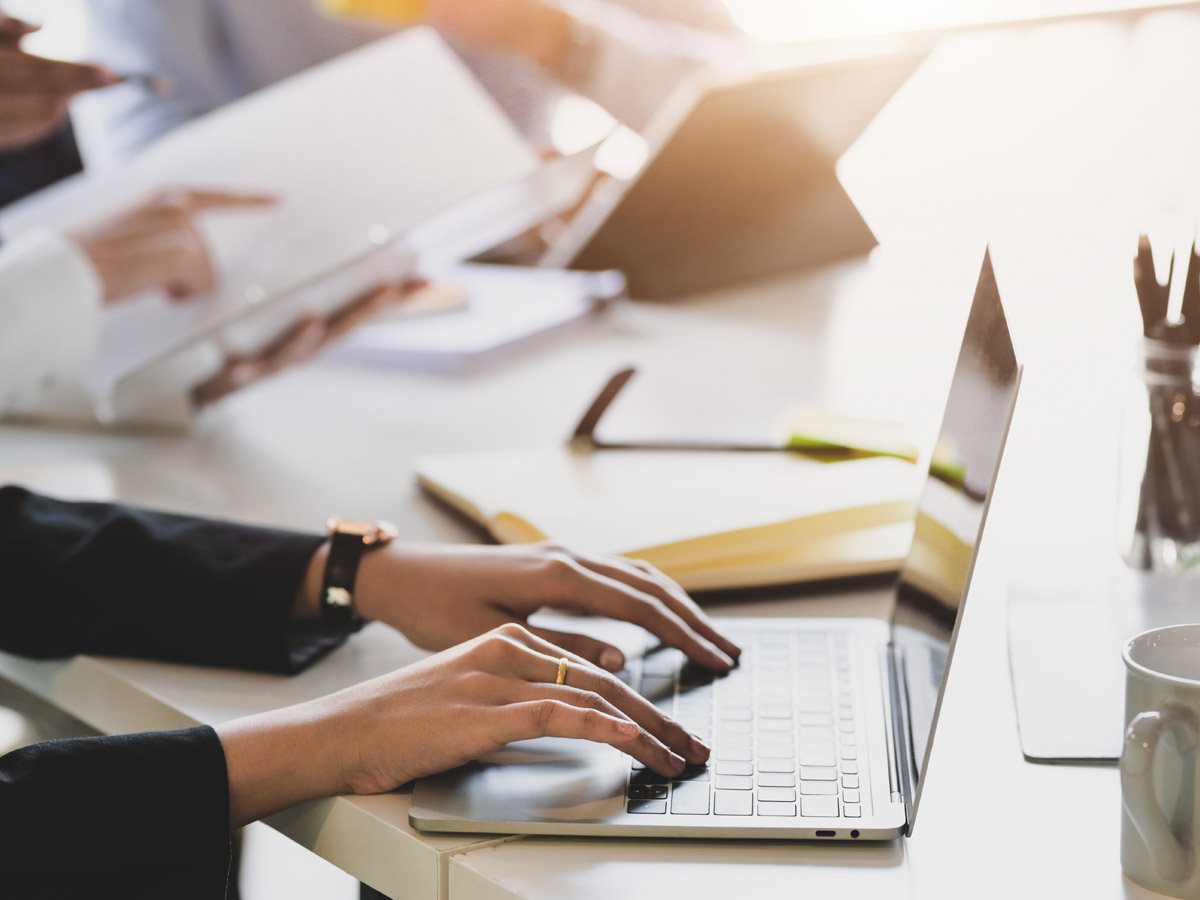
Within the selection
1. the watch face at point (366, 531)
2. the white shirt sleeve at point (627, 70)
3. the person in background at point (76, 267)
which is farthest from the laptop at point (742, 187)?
the watch face at point (366, 531)

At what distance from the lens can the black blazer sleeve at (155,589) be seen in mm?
665

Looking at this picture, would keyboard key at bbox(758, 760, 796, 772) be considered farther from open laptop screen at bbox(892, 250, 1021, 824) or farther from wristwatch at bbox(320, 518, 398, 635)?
wristwatch at bbox(320, 518, 398, 635)

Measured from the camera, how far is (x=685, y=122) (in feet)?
4.62

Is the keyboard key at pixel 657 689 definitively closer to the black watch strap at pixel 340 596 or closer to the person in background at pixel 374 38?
the black watch strap at pixel 340 596

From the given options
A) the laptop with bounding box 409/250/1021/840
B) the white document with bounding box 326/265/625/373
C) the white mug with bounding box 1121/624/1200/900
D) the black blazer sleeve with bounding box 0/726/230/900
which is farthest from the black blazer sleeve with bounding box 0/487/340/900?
the white document with bounding box 326/265/625/373

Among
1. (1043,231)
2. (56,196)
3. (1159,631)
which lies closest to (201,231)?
(56,196)

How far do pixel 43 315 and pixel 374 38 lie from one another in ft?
5.14

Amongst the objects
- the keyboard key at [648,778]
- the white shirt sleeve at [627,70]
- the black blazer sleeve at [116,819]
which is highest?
the white shirt sleeve at [627,70]

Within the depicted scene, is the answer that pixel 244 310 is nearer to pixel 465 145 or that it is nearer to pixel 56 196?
pixel 465 145

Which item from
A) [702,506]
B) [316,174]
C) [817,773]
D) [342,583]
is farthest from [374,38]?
[817,773]

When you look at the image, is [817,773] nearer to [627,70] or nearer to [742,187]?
[742,187]

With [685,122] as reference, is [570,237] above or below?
below

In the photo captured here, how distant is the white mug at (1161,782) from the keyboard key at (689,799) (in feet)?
0.53

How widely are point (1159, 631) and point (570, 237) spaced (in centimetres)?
138
